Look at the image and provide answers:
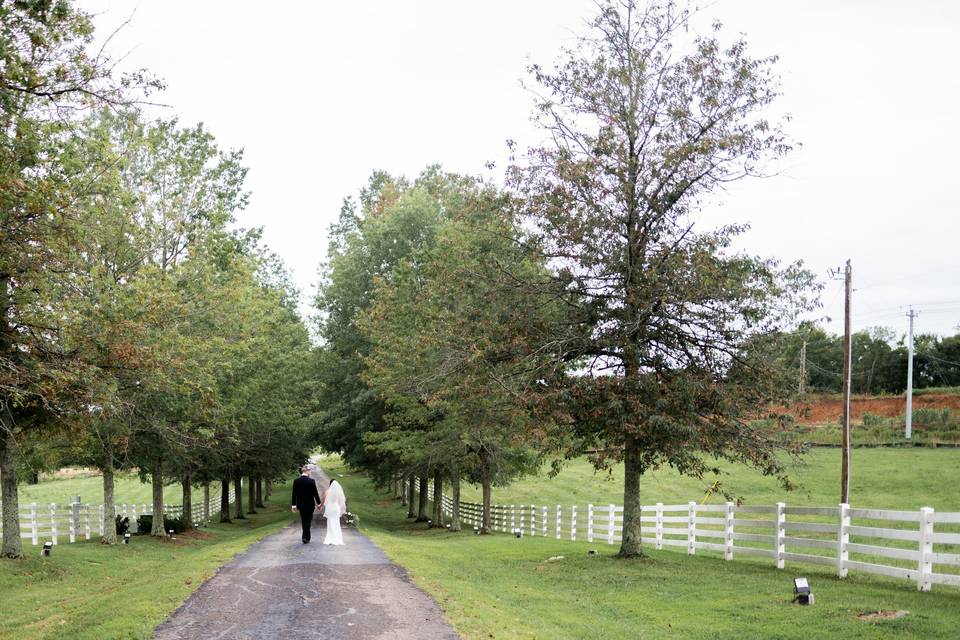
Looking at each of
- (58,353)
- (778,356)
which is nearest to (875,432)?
(778,356)

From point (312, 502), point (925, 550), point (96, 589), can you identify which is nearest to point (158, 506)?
point (312, 502)

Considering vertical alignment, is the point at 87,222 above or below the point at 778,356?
above

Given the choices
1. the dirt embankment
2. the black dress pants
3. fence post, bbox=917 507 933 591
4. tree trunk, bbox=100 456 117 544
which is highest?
fence post, bbox=917 507 933 591

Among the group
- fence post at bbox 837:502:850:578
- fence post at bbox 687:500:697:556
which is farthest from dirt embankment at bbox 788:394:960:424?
fence post at bbox 837:502:850:578

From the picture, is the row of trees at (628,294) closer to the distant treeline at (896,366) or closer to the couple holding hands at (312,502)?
the couple holding hands at (312,502)

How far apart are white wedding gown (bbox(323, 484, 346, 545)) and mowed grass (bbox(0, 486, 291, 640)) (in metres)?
2.04

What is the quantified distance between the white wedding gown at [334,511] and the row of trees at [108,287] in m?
3.36

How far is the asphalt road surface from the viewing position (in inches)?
390

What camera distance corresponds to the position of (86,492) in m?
69.1

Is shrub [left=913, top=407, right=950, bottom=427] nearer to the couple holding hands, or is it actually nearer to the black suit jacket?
the couple holding hands

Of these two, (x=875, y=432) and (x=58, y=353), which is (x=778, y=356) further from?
(x=875, y=432)

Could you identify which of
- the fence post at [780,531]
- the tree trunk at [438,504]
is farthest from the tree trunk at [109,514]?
the fence post at [780,531]

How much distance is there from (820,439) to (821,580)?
49930 millimetres

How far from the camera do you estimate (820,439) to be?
6112cm
